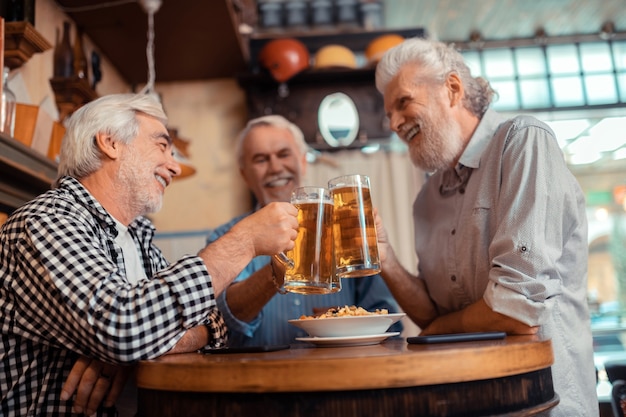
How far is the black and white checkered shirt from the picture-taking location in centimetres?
99

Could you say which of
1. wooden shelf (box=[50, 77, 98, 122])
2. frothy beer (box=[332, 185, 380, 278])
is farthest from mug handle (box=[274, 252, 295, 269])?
wooden shelf (box=[50, 77, 98, 122])

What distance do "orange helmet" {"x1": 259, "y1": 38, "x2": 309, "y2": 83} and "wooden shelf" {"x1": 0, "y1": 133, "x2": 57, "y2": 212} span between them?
1.96 metres

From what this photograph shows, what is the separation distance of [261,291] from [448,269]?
52 centimetres

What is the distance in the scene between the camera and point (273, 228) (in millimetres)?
1188

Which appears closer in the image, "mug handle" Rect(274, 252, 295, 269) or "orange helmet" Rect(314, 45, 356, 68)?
"mug handle" Rect(274, 252, 295, 269)

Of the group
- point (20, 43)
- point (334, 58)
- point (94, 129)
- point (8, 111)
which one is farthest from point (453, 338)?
point (334, 58)

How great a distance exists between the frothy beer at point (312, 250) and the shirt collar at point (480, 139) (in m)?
0.56

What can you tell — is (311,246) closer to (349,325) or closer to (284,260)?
(284,260)

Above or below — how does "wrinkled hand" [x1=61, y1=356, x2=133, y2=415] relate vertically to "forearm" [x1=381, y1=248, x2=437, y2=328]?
below

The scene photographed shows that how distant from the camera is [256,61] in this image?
13.6 feet

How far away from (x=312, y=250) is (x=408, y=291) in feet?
1.97

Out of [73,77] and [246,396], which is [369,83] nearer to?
[73,77]

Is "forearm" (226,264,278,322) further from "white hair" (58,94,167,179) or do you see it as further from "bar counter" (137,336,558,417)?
"bar counter" (137,336,558,417)

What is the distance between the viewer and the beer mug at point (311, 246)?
3.98 ft
